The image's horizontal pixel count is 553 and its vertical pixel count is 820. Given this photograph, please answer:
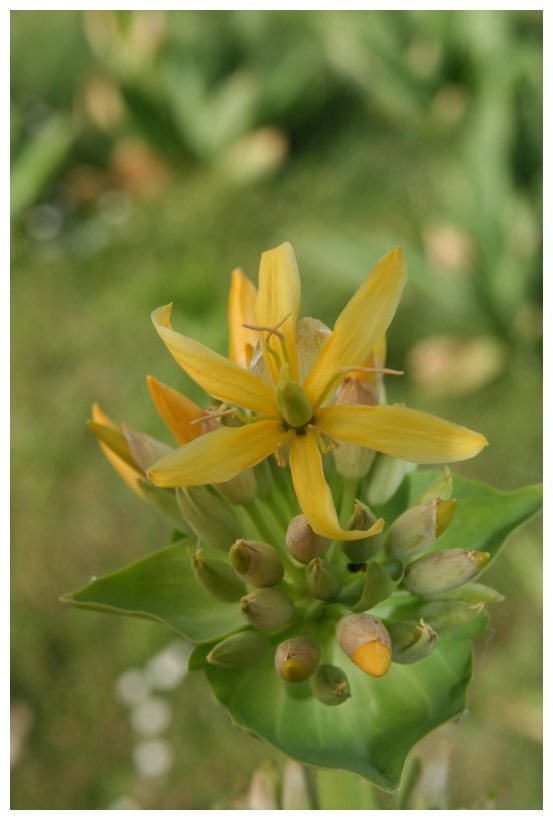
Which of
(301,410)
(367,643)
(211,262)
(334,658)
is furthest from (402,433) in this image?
(211,262)

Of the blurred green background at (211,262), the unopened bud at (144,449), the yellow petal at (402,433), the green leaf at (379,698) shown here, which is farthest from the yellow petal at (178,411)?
the blurred green background at (211,262)

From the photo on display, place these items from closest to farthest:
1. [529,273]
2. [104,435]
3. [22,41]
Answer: [104,435] → [529,273] → [22,41]

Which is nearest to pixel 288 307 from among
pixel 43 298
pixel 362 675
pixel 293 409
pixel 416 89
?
pixel 293 409

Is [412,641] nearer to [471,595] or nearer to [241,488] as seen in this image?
[471,595]

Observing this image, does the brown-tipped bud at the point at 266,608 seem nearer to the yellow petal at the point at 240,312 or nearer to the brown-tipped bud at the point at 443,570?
the brown-tipped bud at the point at 443,570

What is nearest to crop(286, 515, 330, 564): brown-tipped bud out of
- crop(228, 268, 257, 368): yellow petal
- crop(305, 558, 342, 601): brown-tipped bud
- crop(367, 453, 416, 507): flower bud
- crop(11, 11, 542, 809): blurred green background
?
crop(305, 558, 342, 601): brown-tipped bud
